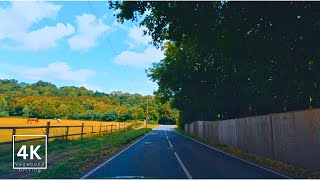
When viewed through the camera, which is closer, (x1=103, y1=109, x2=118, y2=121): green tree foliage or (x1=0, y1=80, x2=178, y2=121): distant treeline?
(x1=0, y1=80, x2=178, y2=121): distant treeline

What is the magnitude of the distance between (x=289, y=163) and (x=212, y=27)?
22.5 feet

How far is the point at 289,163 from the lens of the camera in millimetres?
14312

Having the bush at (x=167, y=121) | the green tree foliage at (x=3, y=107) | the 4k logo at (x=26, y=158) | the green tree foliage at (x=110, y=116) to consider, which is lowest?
the bush at (x=167, y=121)

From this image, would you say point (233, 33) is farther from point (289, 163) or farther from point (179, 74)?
point (179, 74)

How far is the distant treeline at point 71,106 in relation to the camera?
119562mm

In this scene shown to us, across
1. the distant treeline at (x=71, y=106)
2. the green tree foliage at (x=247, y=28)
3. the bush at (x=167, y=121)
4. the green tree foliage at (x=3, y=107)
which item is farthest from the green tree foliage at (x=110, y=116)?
the green tree foliage at (x=247, y=28)

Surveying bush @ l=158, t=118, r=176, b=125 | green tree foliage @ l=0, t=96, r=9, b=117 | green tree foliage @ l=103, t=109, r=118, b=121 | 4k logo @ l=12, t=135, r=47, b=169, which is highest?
green tree foliage @ l=0, t=96, r=9, b=117

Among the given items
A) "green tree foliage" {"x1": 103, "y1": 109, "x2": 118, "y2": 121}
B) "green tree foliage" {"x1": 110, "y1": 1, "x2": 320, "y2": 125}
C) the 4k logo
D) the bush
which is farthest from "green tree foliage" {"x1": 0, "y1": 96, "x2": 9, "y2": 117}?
"green tree foliage" {"x1": 110, "y1": 1, "x2": 320, "y2": 125}

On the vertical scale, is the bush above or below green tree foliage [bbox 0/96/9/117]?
below

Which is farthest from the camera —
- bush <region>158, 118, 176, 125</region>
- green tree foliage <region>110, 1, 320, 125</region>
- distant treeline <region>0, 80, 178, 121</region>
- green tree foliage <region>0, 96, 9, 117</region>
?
bush <region>158, 118, 176, 125</region>

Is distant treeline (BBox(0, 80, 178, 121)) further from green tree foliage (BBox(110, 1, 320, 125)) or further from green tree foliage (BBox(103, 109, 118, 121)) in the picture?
green tree foliage (BBox(110, 1, 320, 125))

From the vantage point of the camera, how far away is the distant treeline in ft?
392

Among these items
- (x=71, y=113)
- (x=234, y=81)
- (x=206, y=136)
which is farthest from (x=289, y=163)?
(x=71, y=113)

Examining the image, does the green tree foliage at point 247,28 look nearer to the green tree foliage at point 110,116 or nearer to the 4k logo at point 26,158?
the 4k logo at point 26,158
